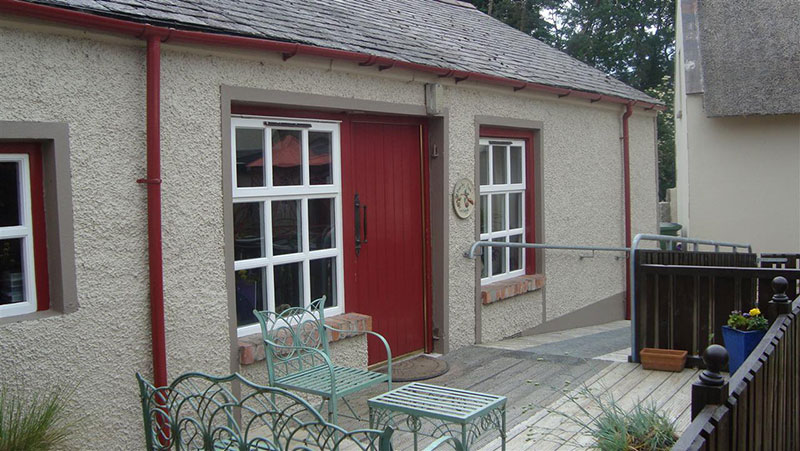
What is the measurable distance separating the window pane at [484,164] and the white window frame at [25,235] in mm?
4831

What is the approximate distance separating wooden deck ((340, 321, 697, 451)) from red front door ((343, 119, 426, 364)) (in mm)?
572

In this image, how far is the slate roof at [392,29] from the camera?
4887 mm

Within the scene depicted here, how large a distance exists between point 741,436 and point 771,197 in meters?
12.4

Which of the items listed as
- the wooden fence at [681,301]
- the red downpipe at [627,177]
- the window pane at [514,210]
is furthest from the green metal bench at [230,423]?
the red downpipe at [627,177]

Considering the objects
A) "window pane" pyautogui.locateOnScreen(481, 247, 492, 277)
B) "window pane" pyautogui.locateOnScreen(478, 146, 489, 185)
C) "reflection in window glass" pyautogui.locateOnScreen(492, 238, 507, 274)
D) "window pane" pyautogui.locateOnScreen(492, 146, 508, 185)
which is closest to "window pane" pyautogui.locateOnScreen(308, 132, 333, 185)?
"window pane" pyautogui.locateOnScreen(478, 146, 489, 185)

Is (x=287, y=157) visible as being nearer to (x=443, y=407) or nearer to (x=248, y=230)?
(x=248, y=230)

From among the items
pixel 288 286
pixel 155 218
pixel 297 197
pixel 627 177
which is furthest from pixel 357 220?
pixel 627 177

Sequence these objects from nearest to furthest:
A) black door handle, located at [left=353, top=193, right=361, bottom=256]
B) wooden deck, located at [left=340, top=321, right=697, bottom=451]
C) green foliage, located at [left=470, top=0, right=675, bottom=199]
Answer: wooden deck, located at [left=340, top=321, right=697, bottom=451], black door handle, located at [left=353, top=193, right=361, bottom=256], green foliage, located at [left=470, top=0, right=675, bottom=199]

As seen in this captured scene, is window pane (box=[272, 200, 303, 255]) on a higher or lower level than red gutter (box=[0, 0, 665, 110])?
lower

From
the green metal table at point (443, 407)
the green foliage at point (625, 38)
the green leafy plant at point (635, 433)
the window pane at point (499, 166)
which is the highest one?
the green foliage at point (625, 38)

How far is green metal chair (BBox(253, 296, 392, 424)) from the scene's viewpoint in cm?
457

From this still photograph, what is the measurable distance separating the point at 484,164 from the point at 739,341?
11.0 ft

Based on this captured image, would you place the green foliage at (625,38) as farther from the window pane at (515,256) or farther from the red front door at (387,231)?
the red front door at (387,231)

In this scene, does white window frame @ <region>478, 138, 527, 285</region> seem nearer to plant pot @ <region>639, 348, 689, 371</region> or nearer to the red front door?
the red front door
